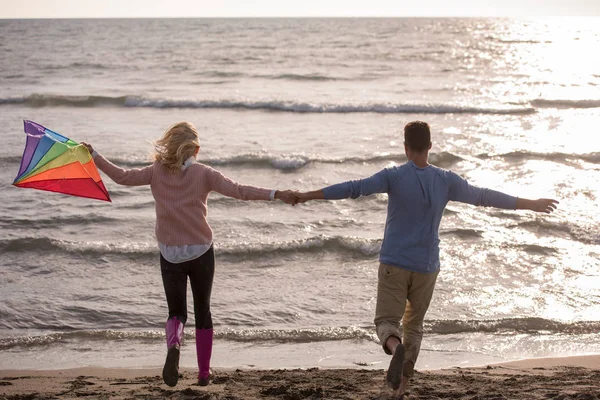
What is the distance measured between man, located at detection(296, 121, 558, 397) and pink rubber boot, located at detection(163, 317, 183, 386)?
1244 mm

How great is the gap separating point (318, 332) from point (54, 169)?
290 centimetres

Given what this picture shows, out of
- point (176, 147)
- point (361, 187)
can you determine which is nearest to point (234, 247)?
point (176, 147)

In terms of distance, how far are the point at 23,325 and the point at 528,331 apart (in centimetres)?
477

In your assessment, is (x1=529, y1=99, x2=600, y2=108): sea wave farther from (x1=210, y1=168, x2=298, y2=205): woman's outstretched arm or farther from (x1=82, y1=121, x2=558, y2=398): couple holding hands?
(x1=210, y1=168, x2=298, y2=205): woman's outstretched arm

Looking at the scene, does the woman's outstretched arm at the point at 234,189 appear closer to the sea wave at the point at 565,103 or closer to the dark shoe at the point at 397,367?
the dark shoe at the point at 397,367

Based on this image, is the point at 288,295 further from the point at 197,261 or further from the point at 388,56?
the point at 388,56

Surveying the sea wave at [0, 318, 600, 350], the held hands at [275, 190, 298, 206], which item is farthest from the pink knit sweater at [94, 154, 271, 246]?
the sea wave at [0, 318, 600, 350]

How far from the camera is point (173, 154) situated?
4.96 meters

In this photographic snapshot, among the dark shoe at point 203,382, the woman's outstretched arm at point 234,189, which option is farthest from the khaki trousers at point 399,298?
the dark shoe at point 203,382

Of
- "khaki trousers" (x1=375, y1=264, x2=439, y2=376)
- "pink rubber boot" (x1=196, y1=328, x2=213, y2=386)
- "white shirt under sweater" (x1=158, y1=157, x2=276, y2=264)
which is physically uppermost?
"white shirt under sweater" (x1=158, y1=157, x2=276, y2=264)

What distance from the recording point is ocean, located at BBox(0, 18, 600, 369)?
704cm

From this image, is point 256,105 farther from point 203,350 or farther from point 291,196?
point 203,350

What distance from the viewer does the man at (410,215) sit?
4785 mm

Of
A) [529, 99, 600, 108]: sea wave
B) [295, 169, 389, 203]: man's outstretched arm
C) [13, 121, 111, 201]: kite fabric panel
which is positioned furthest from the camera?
[529, 99, 600, 108]: sea wave
